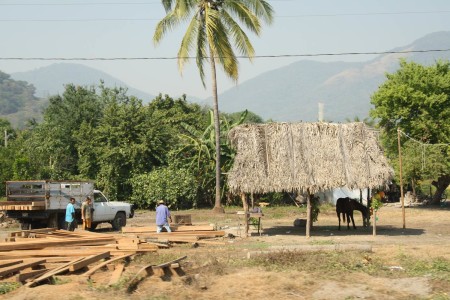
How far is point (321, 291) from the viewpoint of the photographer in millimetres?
13016

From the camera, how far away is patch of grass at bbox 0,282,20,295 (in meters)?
12.4

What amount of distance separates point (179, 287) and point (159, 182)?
75.3ft

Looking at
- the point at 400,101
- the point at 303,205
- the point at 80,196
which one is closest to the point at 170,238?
the point at 80,196

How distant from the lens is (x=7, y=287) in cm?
1259

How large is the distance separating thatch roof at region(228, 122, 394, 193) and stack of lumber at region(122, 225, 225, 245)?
6.06ft

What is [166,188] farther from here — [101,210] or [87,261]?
[87,261]

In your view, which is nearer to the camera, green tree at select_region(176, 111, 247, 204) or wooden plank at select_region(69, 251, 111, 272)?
wooden plank at select_region(69, 251, 111, 272)

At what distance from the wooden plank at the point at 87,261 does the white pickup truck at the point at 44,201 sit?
8340 mm

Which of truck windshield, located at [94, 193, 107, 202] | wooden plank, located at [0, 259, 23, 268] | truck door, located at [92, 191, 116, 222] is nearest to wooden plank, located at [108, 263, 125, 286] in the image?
wooden plank, located at [0, 259, 23, 268]

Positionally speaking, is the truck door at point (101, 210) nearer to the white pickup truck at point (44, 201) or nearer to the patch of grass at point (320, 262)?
the white pickup truck at point (44, 201)

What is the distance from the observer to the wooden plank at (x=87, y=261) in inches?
549

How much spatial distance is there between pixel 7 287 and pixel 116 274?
2.38m

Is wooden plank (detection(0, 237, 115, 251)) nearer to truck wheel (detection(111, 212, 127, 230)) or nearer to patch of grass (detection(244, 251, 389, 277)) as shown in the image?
patch of grass (detection(244, 251, 389, 277))

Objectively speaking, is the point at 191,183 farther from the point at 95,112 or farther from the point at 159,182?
the point at 95,112
